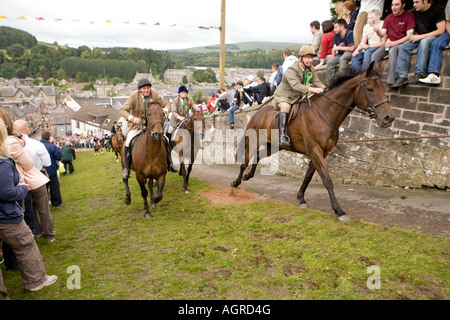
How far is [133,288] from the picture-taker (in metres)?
4.38

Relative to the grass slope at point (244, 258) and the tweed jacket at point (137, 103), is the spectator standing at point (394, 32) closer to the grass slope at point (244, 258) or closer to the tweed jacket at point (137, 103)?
the grass slope at point (244, 258)

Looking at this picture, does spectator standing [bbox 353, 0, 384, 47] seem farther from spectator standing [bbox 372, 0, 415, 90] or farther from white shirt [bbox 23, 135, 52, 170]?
white shirt [bbox 23, 135, 52, 170]

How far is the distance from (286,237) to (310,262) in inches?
37.3

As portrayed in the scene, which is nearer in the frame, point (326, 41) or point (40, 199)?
point (40, 199)

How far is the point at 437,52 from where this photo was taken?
6773 mm

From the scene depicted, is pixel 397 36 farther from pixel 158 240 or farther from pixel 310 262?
pixel 158 240

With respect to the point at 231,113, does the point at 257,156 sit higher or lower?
lower

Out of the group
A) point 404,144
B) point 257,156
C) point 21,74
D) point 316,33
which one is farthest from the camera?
point 21,74

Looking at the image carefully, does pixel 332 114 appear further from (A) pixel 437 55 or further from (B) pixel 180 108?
(B) pixel 180 108

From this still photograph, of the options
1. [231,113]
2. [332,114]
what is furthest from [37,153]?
[231,113]

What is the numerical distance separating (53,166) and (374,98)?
924cm

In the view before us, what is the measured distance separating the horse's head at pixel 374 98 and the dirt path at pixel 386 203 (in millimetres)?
1904

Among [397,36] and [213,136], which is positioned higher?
[397,36]
